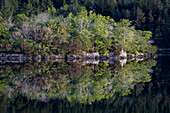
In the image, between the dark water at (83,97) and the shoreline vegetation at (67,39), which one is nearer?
the dark water at (83,97)

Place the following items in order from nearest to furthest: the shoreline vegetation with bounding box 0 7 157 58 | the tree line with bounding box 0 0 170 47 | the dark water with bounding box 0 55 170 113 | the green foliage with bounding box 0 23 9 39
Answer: the dark water with bounding box 0 55 170 113 → the shoreline vegetation with bounding box 0 7 157 58 → the green foliage with bounding box 0 23 9 39 → the tree line with bounding box 0 0 170 47

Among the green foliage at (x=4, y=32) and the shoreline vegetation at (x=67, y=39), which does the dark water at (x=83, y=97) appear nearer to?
the shoreline vegetation at (x=67, y=39)

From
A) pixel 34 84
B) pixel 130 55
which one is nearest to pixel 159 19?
pixel 130 55

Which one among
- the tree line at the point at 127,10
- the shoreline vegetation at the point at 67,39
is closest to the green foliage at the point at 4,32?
the shoreline vegetation at the point at 67,39

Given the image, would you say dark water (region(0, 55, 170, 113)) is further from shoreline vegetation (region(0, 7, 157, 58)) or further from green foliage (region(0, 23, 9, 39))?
green foliage (region(0, 23, 9, 39))

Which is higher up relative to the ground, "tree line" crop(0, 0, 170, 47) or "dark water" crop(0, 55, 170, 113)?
"tree line" crop(0, 0, 170, 47)

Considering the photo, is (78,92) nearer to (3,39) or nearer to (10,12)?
(3,39)

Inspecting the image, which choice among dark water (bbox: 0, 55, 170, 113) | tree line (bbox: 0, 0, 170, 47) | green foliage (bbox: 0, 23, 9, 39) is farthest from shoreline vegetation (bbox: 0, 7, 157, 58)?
dark water (bbox: 0, 55, 170, 113)

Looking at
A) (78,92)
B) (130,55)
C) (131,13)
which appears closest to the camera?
(78,92)

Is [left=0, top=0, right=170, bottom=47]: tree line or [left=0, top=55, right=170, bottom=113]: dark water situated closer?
[left=0, top=55, right=170, bottom=113]: dark water

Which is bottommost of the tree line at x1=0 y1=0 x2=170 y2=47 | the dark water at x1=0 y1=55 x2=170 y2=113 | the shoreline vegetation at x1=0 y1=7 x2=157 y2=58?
the dark water at x1=0 y1=55 x2=170 y2=113

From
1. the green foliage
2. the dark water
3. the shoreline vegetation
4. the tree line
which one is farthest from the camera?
the tree line
